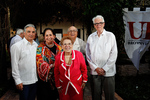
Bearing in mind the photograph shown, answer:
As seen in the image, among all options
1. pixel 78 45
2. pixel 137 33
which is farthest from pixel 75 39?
pixel 137 33

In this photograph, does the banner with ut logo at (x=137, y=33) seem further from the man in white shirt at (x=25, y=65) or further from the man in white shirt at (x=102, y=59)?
the man in white shirt at (x=25, y=65)

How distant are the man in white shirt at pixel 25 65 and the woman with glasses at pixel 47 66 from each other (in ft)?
0.36

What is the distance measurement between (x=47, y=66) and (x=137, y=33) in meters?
3.92

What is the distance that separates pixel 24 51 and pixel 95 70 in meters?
1.44

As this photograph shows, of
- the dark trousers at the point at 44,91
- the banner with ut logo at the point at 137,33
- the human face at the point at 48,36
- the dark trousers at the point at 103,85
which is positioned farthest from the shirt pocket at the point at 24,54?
the banner with ut logo at the point at 137,33

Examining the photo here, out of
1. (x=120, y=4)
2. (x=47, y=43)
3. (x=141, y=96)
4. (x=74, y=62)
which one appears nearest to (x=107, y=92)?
(x=74, y=62)

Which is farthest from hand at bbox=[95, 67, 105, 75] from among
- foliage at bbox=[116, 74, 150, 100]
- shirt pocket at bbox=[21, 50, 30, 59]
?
foliage at bbox=[116, 74, 150, 100]

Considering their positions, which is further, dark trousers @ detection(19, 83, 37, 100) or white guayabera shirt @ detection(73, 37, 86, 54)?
white guayabera shirt @ detection(73, 37, 86, 54)

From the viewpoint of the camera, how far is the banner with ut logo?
5.47 meters

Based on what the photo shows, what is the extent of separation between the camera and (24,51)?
2.72 metres

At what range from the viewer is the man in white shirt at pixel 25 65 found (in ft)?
8.75

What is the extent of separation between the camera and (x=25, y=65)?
107 inches

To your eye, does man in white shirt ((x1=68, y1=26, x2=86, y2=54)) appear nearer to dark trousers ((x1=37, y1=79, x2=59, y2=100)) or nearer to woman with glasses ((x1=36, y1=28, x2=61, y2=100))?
woman with glasses ((x1=36, y1=28, x2=61, y2=100))

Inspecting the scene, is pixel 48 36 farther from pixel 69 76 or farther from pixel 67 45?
pixel 69 76
